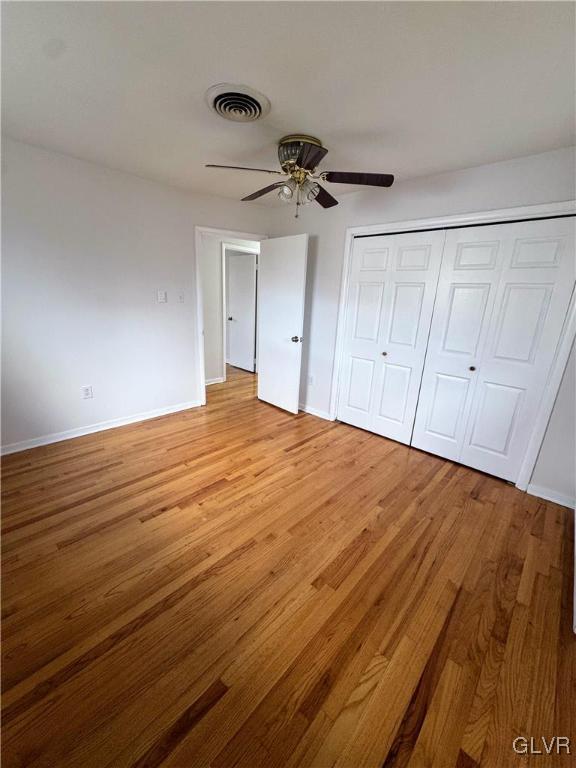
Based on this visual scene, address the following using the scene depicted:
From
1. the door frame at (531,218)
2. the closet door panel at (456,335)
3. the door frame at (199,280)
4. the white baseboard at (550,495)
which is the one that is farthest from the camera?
the door frame at (199,280)

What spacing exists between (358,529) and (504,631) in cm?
78

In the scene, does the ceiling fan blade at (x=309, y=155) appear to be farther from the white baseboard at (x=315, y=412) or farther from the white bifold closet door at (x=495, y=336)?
the white baseboard at (x=315, y=412)

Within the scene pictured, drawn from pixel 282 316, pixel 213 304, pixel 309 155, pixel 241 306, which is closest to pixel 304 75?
pixel 309 155

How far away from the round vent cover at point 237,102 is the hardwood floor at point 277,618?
91.5 inches

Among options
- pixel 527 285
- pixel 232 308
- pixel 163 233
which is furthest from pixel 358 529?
pixel 232 308

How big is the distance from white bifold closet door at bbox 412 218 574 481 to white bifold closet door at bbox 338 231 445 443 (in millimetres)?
115

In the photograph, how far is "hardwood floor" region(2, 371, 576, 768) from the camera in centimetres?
99

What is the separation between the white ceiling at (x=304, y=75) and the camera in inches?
44.3

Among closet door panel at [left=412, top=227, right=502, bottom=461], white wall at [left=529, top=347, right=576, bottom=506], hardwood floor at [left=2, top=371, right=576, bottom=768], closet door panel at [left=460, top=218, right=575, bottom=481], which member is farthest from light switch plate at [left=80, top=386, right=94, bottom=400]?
white wall at [left=529, top=347, right=576, bottom=506]

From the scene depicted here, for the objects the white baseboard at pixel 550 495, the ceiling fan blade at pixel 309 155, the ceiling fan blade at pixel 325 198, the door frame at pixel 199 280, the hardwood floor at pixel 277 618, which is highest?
the ceiling fan blade at pixel 309 155

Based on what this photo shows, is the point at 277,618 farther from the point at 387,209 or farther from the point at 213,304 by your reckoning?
the point at 213,304

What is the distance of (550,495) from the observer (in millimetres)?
2266

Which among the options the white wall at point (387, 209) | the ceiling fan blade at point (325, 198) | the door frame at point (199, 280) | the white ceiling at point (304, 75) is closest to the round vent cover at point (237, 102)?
the white ceiling at point (304, 75)

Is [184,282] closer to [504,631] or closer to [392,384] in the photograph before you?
[392,384]
